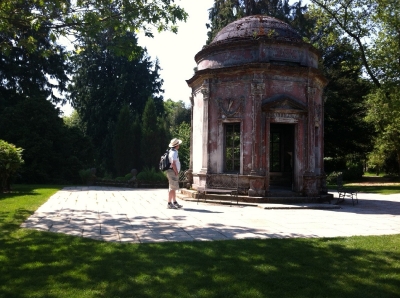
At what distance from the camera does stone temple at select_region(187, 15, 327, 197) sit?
13.1 m

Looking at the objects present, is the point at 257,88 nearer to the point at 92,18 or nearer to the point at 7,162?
the point at 92,18

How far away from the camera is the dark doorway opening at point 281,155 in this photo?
16.1 metres

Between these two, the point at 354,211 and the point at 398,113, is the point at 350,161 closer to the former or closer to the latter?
the point at 398,113

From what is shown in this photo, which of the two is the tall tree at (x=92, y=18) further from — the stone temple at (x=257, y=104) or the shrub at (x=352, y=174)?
the shrub at (x=352, y=174)

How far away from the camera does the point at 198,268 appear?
5.09m

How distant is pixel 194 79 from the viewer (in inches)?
601

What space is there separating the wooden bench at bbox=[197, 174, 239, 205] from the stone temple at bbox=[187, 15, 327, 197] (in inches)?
Answer: 6.3

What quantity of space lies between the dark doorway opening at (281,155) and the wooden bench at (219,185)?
328 cm

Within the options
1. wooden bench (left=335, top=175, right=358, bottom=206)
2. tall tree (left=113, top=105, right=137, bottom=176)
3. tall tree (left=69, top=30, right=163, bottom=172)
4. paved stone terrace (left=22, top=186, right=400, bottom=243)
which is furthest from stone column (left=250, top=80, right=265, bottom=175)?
tall tree (left=69, top=30, right=163, bottom=172)

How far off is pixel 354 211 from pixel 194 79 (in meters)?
7.90

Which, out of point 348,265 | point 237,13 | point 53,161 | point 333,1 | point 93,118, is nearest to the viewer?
point 348,265

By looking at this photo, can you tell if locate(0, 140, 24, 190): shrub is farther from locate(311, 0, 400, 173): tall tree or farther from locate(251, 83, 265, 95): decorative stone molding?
locate(311, 0, 400, 173): tall tree

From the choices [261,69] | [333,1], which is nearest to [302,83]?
[261,69]

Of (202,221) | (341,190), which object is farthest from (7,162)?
(341,190)
